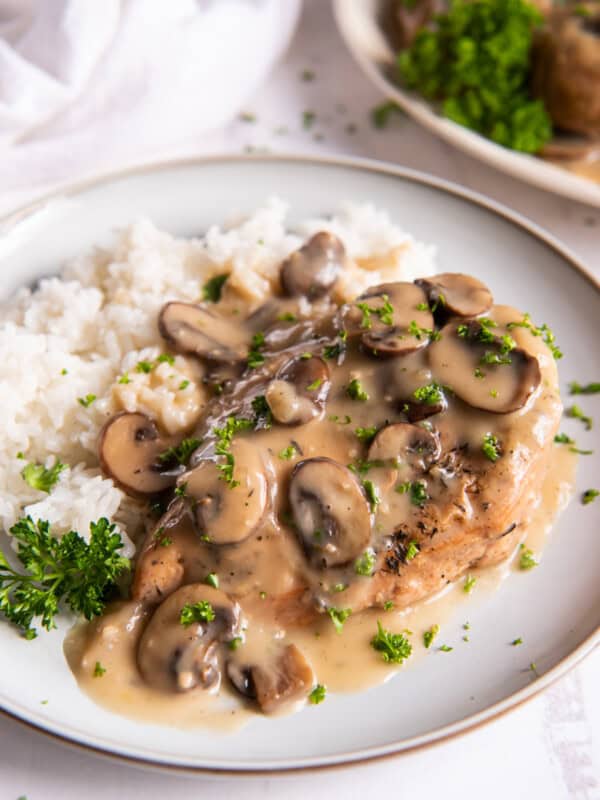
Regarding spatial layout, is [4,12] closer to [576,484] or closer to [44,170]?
[44,170]

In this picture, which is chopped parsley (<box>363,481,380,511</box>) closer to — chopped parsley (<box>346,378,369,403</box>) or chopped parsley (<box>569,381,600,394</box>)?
chopped parsley (<box>346,378,369,403</box>)

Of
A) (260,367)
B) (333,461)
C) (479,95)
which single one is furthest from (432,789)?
(479,95)

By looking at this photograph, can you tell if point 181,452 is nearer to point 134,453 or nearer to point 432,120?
point 134,453

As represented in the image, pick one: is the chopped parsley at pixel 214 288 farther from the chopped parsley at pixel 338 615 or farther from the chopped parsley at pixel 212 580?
the chopped parsley at pixel 338 615

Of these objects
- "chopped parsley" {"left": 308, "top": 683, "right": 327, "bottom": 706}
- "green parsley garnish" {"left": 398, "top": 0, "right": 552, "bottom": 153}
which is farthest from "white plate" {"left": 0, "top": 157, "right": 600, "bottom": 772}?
"green parsley garnish" {"left": 398, "top": 0, "right": 552, "bottom": 153}

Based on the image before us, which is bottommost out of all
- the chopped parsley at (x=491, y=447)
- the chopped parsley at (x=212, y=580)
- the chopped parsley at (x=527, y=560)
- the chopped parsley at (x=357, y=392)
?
the chopped parsley at (x=527, y=560)

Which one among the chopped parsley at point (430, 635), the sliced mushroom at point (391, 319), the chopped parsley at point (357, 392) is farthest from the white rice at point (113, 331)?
the chopped parsley at point (430, 635)
